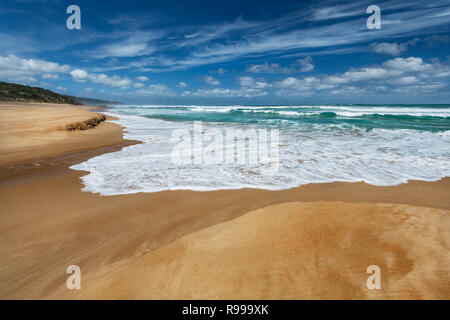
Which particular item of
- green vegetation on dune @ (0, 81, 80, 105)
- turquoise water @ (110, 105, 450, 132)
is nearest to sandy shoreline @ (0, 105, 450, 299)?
turquoise water @ (110, 105, 450, 132)

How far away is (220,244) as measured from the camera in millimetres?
2041

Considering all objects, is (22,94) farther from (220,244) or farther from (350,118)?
(220,244)

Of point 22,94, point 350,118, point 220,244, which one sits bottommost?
point 220,244

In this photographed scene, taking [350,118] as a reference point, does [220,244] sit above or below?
below

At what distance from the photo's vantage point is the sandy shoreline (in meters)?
1.57

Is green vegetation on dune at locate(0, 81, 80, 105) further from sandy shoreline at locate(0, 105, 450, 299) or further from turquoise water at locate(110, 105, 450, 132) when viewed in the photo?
sandy shoreline at locate(0, 105, 450, 299)

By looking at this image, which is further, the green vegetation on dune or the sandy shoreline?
the green vegetation on dune

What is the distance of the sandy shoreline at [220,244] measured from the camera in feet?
5.16

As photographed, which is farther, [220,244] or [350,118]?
[350,118]

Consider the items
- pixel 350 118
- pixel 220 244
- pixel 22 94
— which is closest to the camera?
pixel 220 244

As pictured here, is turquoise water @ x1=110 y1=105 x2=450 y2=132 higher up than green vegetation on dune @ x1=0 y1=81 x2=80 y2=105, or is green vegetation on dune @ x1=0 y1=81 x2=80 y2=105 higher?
green vegetation on dune @ x1=0 y1=81 x2=80 y2=105

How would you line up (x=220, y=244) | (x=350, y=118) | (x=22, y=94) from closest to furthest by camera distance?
(x=220, y=244) < (x=350, y=118) < (x=22, y=94)

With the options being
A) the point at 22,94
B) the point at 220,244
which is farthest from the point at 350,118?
the point at 22,94

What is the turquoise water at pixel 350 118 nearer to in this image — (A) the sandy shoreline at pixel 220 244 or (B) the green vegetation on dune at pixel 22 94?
(A) the sandy shoreline at pixel 220 244
